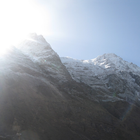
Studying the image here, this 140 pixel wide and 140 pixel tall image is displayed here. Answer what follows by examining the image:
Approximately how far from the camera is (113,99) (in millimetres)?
38969

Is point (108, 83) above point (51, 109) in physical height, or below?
above

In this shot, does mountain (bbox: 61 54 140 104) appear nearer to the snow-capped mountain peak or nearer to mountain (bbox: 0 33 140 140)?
mountain (bbox: 0 33 140 140)

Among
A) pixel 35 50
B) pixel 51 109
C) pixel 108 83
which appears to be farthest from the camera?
pixel 108 83

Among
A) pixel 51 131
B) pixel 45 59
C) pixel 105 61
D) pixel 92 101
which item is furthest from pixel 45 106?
pixel 105 61

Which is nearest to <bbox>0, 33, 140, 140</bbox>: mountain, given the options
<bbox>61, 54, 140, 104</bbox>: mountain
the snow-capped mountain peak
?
the snow-capped mountain peak

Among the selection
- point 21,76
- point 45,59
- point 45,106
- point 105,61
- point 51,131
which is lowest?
point 51,131

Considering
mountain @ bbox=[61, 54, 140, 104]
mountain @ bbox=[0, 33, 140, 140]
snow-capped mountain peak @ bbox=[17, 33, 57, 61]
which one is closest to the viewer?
mountain @ bbox=[0, 33, 140, 140]

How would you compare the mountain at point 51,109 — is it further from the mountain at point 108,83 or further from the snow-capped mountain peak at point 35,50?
the mountain at point 108,83

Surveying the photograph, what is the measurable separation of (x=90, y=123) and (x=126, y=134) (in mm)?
6926

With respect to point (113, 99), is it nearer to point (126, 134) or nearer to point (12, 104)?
point (126, 134)

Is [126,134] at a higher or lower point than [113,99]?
lower

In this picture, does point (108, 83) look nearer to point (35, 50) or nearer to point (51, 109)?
point (35, 50)

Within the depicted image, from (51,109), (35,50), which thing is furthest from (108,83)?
(51,109)

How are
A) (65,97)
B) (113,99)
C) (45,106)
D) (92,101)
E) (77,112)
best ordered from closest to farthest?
(45,106), (77,112), (65,97), (92,101), (113,99)
